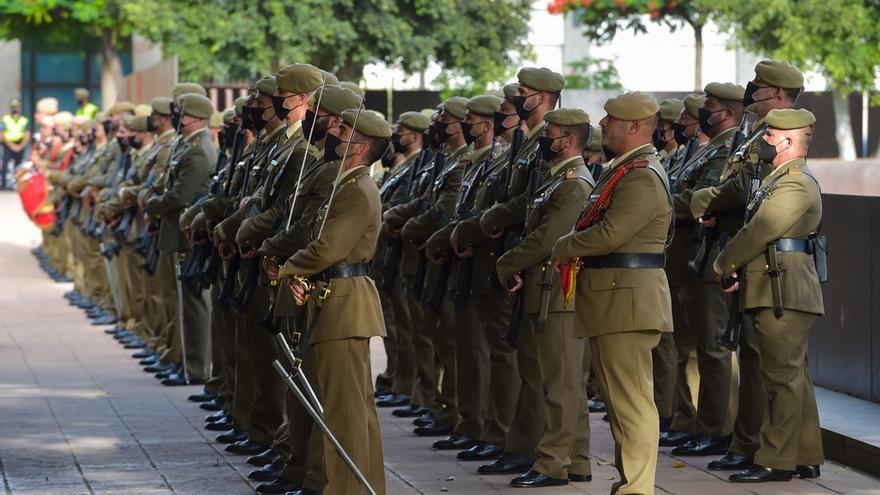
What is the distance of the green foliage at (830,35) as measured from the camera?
78.7ft

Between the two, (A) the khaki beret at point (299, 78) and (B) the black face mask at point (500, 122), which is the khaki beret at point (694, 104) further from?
(A) the khaki beret at point (299, 78)

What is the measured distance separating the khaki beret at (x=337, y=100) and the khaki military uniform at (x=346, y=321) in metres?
0.52

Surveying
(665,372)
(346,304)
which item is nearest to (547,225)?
(346,304)

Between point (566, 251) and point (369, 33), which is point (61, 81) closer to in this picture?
point (369, 33)

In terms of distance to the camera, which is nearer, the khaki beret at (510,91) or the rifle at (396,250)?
the khaki beret at (510,91)

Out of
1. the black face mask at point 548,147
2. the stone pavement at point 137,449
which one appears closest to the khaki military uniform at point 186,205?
the stone pavement at point 137,449

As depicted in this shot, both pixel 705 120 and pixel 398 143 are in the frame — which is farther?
pixel 398 143

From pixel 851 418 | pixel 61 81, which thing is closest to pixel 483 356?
pixel 851 418

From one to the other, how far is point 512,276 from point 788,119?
1.66 meters

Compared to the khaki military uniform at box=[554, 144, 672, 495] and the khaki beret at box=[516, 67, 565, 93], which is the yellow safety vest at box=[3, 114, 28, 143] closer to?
the khaki beret at box=[516, 67, 565, 93]

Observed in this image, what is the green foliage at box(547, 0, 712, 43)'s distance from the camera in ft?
89.6

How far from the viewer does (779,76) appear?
9.39 metres

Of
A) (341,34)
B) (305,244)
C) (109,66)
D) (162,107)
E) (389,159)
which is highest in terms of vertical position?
(109,66)

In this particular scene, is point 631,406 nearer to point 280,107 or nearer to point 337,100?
point 337,100
